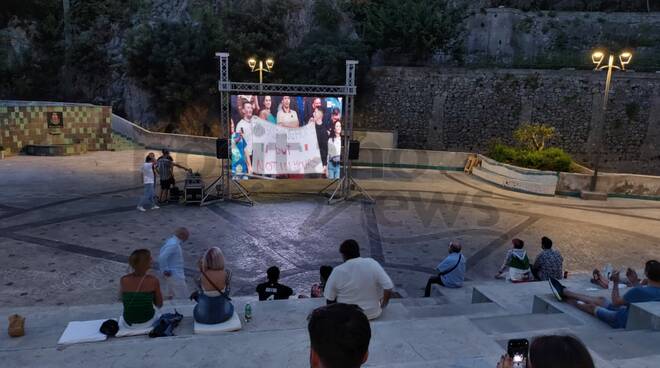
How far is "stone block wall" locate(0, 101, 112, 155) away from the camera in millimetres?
23266

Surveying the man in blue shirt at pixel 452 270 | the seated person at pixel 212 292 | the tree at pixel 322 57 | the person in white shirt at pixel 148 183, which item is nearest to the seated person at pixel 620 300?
the man in blue shirt at pixel 452 270

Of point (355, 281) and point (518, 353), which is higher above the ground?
point (518, 353)

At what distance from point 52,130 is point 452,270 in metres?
23.8

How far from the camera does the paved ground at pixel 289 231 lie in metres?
9.03

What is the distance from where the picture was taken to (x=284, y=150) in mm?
14234

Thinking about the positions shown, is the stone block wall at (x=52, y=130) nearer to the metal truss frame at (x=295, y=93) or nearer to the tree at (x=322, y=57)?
the tree at (x=322, y=57)

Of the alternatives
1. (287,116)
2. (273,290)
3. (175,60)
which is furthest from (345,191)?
(175,60)

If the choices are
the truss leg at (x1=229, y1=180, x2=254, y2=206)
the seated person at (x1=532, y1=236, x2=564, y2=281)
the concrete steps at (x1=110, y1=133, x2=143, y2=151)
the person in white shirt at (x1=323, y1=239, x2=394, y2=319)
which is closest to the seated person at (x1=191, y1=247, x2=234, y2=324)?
the person in white shirt at (x1=323, y1=239, x2=394, y2=319)

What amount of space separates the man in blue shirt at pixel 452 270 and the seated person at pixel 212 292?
3952 millimetres

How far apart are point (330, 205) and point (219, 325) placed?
955cm

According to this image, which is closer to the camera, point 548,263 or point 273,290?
point 273,290

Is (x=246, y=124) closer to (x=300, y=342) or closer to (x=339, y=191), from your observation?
(x=339, y=191)

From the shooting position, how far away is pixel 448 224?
13.0m

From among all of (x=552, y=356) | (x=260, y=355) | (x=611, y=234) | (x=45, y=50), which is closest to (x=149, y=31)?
(x=45, y=50)
